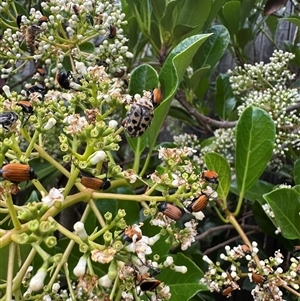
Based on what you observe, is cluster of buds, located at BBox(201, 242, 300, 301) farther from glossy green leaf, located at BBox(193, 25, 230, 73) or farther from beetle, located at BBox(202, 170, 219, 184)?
glossy green leaf, located at BBox(193, 25, 230, 73)

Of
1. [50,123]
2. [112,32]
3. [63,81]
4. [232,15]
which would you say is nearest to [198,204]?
[50,123]

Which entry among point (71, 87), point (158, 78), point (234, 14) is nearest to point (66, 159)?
point (71, 87)

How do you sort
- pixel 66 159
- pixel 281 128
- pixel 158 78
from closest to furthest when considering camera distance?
pixel 66 159 < pixel 158 78 < pixel 281 128

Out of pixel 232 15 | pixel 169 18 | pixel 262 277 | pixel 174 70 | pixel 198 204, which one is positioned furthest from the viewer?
pixel 232 15

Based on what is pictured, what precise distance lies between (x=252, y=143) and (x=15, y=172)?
606 mm

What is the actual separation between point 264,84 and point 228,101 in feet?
1.03

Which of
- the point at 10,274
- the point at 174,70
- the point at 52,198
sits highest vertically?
the point at 174,70

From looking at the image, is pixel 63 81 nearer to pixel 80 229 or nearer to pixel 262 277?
pixel 80 229

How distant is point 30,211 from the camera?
2.19 ft

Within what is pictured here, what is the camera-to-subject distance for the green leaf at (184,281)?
1.08 meters

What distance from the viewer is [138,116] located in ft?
2.88

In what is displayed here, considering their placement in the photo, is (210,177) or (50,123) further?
(210,177)

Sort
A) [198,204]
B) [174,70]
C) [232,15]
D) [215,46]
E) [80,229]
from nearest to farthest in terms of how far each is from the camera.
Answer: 1. [80,229]
2. [198,204]
3. [174,70]
4. [215,46]
5. [232,15]

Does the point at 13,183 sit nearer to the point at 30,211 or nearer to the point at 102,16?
the point at 30,211
